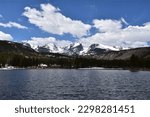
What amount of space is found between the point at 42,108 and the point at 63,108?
8.69 ft

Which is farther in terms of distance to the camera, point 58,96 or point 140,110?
point 58,96

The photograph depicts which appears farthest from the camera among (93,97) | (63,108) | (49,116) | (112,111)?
(93,97)

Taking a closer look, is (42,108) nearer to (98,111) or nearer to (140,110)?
(98,111)

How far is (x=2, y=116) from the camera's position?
116 ft

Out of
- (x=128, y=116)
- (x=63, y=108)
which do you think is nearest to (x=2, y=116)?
(x=63, y=108)

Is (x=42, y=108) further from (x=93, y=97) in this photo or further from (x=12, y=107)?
(x=93, y=97)

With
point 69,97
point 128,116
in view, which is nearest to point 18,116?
point 128,116

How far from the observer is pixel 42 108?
122ft

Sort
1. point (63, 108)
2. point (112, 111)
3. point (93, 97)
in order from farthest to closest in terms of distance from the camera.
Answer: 1. point (93, 97)
2. point (63, 108)
3. point (112, 111)

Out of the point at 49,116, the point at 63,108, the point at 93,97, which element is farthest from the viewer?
the point at 93,97

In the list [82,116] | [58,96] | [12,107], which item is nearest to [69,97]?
[58,96]

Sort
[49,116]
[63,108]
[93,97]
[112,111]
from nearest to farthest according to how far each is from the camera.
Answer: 1. [49,116]
2. [112,111]
3. [63,108]
4. [93,97]

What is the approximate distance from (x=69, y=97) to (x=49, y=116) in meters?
36.5

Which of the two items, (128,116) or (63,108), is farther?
(63,108)
